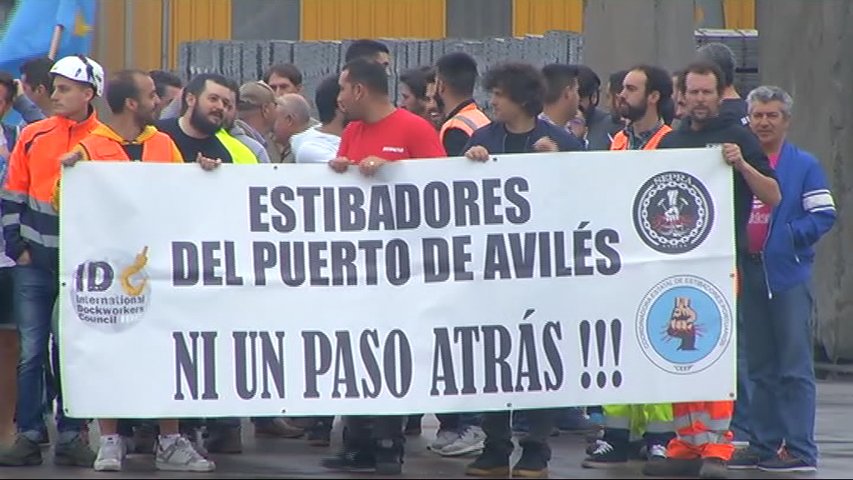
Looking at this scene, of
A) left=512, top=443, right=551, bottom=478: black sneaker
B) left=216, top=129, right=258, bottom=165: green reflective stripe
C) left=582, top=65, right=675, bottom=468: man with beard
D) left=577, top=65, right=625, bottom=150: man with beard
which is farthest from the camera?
left=577, top=65, right=625, bottom=150: man with beard

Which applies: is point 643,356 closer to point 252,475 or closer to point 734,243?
point 734,243

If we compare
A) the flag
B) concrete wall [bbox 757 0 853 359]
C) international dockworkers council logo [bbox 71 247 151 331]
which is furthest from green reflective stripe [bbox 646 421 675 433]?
the flag

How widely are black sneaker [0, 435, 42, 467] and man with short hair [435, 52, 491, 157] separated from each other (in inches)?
116

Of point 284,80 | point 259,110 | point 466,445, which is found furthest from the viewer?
point 284,80

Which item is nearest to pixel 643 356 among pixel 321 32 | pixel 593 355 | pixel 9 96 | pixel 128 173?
pixel 593 355

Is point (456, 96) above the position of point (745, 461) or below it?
above

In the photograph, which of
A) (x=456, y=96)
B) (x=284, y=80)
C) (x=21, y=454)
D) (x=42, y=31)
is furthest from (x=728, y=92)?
(x=42, y=31)

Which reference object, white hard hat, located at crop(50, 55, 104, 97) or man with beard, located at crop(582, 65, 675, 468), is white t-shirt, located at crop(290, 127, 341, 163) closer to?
white hard hat, located at crop(50, 55, 104, 97)

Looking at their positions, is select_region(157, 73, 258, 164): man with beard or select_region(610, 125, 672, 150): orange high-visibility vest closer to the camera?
select_region(157, 73, 258, 164): man with beard

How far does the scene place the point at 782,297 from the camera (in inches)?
395

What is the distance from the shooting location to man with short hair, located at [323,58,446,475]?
32.3 ft

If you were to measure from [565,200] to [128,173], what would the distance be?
7.05 ft

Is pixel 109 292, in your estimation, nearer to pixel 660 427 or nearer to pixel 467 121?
pixel 467 121

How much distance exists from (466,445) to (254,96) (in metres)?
2.79
